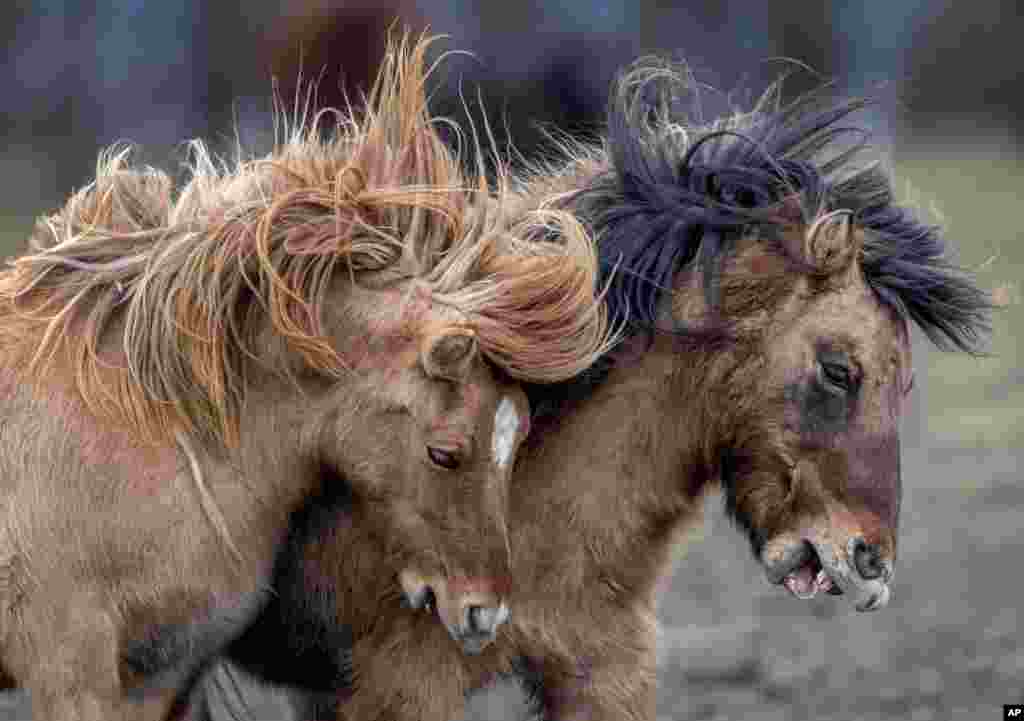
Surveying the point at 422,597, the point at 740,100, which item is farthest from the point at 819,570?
the point at 740,100

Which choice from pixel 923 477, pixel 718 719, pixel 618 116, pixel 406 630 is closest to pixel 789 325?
pixel 618 116

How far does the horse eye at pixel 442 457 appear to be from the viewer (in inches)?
218

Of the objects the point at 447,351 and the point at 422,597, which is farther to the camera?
the point at 422,597

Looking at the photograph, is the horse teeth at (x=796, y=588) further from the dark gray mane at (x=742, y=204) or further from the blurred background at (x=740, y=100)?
the blurred background at (x=740, y=100)

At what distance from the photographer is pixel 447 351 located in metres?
5.52

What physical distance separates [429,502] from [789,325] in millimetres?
1067

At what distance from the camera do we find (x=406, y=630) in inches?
233

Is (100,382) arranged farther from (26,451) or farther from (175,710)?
(175,710)

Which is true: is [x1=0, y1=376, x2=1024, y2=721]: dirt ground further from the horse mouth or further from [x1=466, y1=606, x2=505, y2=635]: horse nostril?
[x1=466, y1=606, x2=505, y2=635]: horse nostril

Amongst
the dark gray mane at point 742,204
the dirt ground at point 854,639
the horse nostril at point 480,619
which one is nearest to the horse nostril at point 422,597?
the horse nostril at point 480,619

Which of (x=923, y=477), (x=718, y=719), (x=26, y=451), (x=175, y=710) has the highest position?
(x=26, y=451)

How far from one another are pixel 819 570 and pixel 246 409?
1538 millimetres

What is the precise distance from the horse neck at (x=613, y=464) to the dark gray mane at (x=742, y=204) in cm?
9

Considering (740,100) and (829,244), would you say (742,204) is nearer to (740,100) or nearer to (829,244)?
(829,244)
